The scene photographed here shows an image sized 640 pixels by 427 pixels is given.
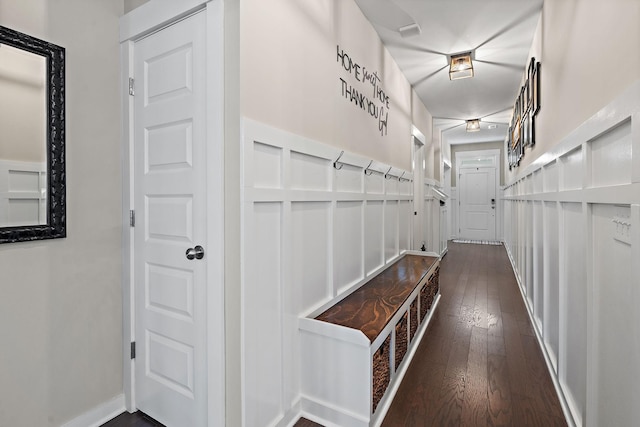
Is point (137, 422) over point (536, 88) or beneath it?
beneath

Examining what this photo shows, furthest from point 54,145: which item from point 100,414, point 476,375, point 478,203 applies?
point 478,203

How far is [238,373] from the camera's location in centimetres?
139

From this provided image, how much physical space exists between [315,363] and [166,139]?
1.33 m

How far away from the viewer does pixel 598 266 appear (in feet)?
4.32

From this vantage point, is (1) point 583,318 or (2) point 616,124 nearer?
(2) point 616,124

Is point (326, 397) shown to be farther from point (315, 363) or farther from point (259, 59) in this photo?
point (259, 59)

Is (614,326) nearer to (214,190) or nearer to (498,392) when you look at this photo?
(498,392)

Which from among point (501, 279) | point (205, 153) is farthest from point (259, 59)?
point (501, 279)

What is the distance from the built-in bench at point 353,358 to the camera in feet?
5.07

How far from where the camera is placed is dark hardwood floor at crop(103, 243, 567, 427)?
5.40 feet

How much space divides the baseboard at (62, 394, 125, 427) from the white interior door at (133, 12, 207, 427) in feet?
0.32

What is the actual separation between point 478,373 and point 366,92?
84.1 inches

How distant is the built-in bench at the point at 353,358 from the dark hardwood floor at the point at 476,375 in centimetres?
12

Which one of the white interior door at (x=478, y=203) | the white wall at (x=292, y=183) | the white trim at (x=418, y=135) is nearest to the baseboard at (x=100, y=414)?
the white wall at (x=292, y=183)
